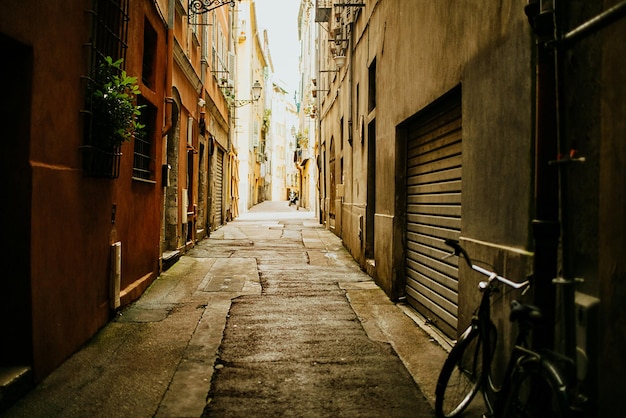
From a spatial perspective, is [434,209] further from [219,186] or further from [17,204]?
[219,186]

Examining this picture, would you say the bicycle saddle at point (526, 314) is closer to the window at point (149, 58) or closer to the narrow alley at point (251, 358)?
the narrow alley at point (251, 358)

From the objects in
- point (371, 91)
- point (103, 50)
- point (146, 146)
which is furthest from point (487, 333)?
point (371, 91)

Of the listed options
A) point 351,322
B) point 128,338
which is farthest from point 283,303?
point 128,338

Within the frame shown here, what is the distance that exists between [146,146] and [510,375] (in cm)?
716

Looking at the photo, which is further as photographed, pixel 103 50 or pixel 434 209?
pixel 434 209

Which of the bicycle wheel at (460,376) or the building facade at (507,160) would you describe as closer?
the building facade at (507,160)

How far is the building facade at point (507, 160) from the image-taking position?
9.27ft

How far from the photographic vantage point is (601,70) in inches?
113

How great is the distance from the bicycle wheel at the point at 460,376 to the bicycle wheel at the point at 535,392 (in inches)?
21.3

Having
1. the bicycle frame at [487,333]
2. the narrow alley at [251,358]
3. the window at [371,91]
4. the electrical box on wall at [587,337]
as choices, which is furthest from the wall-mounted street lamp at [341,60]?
the electrical box on wall at [587,337]

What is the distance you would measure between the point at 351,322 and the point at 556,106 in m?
3.94

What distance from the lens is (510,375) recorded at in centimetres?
309

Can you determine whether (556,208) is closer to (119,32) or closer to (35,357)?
(35,357)

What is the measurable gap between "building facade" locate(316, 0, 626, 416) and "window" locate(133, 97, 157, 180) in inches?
149
